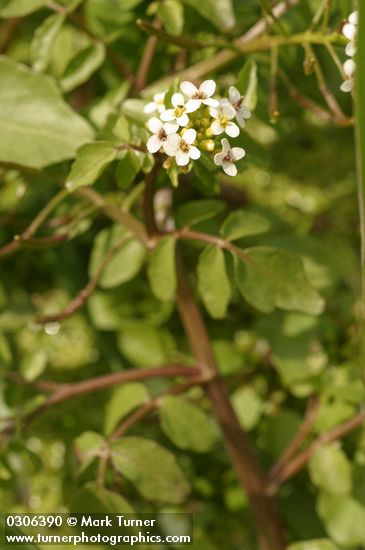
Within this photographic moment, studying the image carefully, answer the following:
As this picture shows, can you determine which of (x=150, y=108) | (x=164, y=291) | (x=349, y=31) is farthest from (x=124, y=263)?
(x=349, y=31)

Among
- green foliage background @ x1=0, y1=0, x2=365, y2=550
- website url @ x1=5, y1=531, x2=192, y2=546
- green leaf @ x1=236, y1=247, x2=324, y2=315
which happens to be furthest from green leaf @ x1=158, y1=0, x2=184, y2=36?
website url @ x1=5, y1=531, x2=192, y2=546

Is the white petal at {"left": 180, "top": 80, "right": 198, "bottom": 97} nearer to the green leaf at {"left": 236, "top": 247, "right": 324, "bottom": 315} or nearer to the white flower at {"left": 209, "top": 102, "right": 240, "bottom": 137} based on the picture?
the white flower at {"left": 209, "top": 102, "right": 240, "bottom": 137}

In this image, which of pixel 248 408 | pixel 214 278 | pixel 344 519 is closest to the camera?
pixel 214 278

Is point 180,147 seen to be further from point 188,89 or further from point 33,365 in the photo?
point 33,365

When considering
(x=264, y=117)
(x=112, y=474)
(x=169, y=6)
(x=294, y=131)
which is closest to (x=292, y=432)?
(x=112, y=474)

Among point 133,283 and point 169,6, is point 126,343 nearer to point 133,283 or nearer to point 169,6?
point 133,283

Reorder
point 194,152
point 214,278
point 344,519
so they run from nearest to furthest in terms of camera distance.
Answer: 1. point 194,152
2. point 214,278
3. point 344,519

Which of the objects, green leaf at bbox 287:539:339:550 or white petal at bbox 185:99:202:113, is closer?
white petal at bbox 185:99:202:113
